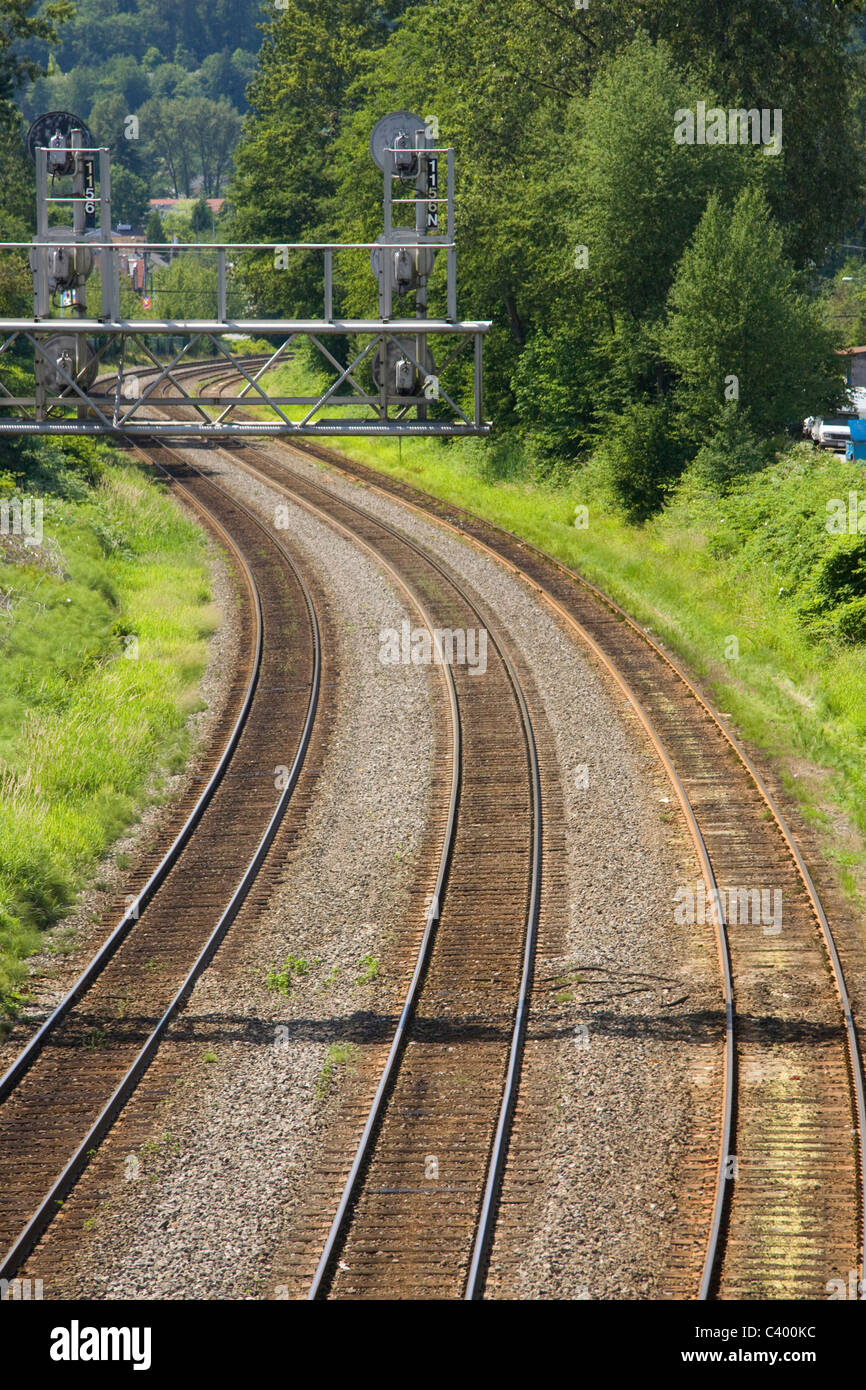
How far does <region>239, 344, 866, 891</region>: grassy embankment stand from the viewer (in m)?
17.9

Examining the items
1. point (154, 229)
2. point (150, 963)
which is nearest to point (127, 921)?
point (150, 963)

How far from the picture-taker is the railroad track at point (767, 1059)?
28.7 feet

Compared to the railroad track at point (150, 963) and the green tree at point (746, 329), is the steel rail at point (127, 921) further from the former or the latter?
the green tree at point (746, 329)

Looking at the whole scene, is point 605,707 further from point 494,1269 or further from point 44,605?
point 494,1269

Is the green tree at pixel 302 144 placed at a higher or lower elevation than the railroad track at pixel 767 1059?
higher

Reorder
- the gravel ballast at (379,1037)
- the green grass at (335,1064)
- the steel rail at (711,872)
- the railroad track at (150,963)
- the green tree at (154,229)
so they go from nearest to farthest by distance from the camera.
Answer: the gravel ballast at (379,1037) < the steel rail at (711,872) < the railroad track at (150,963) < the green grass at (335,1064) < the green tree at (154,229)

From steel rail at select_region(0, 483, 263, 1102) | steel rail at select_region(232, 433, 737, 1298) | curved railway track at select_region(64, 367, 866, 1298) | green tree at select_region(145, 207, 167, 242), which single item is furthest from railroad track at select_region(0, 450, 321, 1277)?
green tree at select_region(145, 207, 167, 242)

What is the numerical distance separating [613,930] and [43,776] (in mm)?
7809

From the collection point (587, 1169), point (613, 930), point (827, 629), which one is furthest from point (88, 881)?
point (827, 629)

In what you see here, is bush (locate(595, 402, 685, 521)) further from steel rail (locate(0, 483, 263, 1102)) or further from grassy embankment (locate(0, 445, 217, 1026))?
steel rail (locate(0, 483, 263, 1102))

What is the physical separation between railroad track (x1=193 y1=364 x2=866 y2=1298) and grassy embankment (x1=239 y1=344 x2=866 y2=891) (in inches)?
31.9

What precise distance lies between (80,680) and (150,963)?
8.64 meters

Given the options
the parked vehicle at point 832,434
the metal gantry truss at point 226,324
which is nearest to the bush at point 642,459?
the parked vehicle at point 832,434

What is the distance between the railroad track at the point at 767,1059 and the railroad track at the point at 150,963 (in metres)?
4.91
